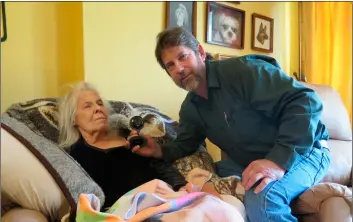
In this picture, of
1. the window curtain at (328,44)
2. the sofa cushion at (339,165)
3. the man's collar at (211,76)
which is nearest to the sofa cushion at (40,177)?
the man's collar at (211,76)

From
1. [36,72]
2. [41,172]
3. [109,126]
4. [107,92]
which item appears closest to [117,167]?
[109,126]

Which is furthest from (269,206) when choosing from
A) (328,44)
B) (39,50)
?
(328,44)

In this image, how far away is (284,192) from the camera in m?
0.98

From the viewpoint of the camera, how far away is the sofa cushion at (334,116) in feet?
6.31

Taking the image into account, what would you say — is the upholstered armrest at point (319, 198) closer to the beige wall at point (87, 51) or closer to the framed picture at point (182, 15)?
the beige wall at point (87, 51)

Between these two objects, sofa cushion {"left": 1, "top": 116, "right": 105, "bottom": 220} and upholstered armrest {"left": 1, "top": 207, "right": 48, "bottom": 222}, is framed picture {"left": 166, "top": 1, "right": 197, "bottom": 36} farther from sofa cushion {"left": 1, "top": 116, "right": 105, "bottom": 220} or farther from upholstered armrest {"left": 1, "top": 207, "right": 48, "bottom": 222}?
upholstered armrest {"left": 1, "top": 207, "right": 48, "bottom": 222}

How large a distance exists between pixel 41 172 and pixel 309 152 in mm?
771

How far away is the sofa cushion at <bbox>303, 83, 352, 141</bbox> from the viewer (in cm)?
192

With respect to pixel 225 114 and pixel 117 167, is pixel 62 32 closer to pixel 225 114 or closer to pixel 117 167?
pixel 117 167

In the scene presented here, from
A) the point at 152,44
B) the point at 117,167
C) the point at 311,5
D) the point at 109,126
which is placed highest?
the point at 311,5

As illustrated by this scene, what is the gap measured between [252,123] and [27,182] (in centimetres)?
67

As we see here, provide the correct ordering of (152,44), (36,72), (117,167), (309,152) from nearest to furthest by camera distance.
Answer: (309,152) → (117,167) → (36,72) → (152,44)

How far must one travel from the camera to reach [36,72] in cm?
159

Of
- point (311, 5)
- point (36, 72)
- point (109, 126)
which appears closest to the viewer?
point (109, 126)
